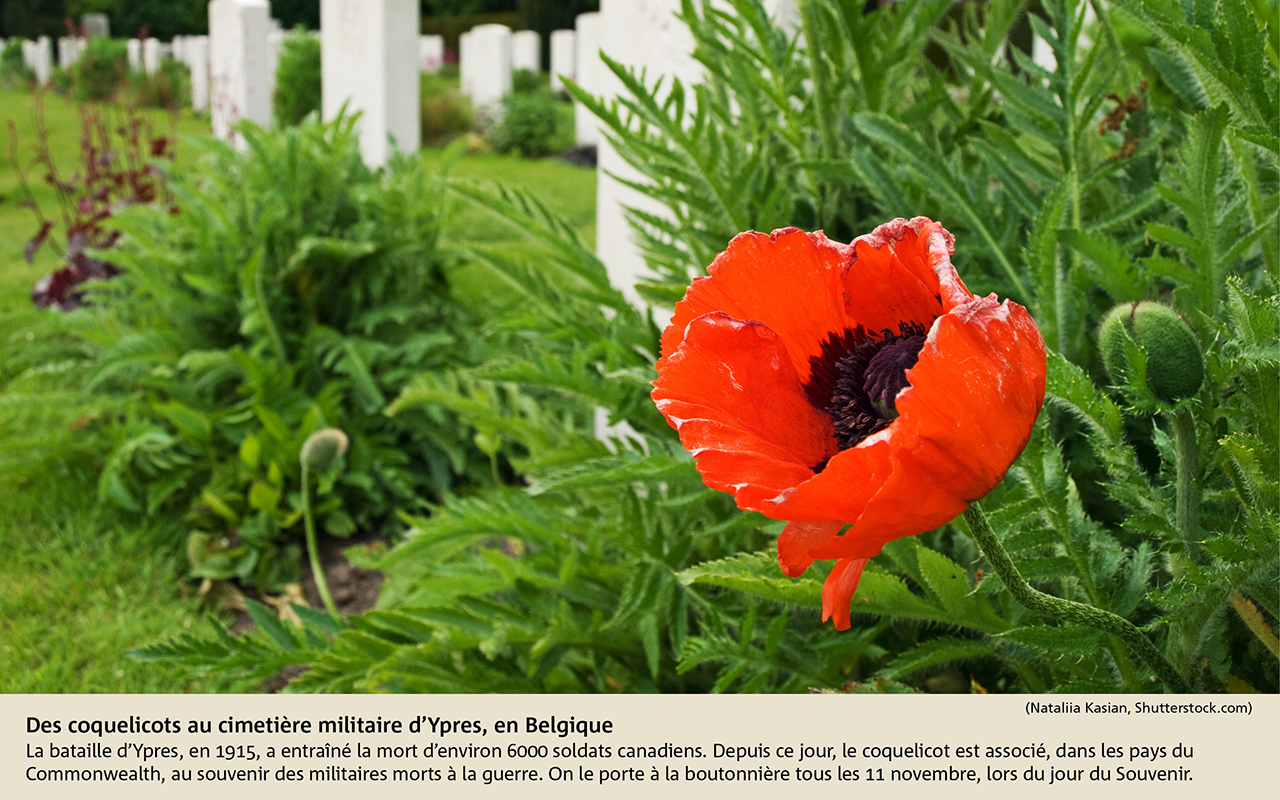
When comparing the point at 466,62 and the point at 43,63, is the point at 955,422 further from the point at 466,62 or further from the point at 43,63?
the point at 43,63

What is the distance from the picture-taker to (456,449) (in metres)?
3.27

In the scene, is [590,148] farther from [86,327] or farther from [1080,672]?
[1080,672]

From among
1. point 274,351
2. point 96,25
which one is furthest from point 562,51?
point 96,25

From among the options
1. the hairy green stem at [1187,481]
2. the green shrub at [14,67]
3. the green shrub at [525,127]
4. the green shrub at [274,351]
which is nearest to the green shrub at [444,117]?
the green shrub at [525,127]

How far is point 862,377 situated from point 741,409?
81 millimetres

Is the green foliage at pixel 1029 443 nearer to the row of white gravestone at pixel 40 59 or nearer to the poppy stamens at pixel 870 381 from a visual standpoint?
the poppy stamens at pixel 870 381

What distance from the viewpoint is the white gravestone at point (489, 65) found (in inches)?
488

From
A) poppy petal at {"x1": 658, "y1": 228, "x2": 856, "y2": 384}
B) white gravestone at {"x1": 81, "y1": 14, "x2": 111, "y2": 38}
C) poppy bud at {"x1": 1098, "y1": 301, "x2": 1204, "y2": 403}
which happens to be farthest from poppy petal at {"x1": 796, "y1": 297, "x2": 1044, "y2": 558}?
white gravestone at {"x1": 81, "y1": 14, "x2": 111, "y2": 38}

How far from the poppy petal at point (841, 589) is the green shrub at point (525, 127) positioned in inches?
486

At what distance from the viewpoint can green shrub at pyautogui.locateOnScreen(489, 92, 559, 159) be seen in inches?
488

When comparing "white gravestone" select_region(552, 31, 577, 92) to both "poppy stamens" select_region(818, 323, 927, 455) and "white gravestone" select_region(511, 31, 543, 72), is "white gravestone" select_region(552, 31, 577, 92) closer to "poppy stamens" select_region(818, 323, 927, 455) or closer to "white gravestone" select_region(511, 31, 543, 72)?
"white gravestone" select_region(511, 31, 543, 72)

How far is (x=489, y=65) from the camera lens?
503 inches

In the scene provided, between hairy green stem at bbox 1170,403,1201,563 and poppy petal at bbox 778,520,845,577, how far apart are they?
36 centimetres

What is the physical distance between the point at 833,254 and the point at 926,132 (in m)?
0.96
